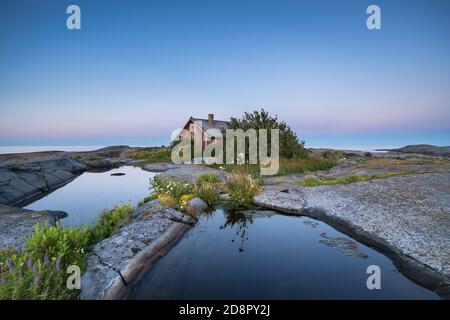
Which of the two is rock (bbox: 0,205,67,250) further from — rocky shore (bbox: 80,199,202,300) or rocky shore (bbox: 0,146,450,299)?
rocky shore (bbox: 80,199,202,300)

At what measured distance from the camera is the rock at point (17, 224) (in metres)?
7.50

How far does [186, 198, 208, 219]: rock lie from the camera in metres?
10.5

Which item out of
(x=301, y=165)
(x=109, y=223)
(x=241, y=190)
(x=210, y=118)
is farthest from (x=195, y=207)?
(x=210, y=118)

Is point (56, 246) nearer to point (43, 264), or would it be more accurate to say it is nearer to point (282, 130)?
point (43, 264)

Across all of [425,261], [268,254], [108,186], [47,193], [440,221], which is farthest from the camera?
[108,186]

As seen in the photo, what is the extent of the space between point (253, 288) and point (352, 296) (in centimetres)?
202

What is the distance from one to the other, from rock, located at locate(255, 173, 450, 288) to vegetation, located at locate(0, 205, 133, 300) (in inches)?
299

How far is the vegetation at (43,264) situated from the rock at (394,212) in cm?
758

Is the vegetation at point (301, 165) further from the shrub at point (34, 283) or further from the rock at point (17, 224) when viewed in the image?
the shrub at point (34, 283)

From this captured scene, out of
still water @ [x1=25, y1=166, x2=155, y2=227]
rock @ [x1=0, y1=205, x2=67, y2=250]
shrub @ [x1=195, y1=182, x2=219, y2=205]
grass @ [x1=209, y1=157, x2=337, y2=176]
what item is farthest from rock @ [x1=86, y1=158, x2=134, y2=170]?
shrub @ [x1=195, y1=182, x2=219, y2=205]
